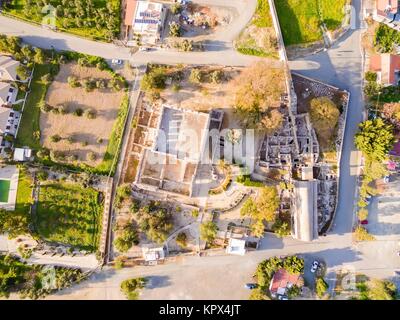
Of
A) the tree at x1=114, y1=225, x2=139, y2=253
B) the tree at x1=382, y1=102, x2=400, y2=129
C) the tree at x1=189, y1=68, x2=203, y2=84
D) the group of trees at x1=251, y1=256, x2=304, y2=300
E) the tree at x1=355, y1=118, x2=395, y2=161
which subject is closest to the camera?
the tree at x1=355, y1=118, x2=395, y2=161

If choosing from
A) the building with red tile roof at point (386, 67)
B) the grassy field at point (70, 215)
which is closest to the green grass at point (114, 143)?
the grassy field at point (70, 215)

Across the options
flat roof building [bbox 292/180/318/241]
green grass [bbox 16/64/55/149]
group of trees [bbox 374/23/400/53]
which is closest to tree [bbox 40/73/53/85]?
green grass [bbox 16/64/55/149]

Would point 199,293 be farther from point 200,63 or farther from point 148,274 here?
point 200,63

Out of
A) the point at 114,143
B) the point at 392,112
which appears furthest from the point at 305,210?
the point at 114,143

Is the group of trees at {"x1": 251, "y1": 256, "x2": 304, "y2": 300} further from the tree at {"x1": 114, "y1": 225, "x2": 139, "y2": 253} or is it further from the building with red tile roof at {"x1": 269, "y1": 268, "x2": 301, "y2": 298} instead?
the tree at {"x1": 114, "y1": 225, "x2": 139, "y2": 253}

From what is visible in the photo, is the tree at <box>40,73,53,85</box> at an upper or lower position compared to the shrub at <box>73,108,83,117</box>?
upper
